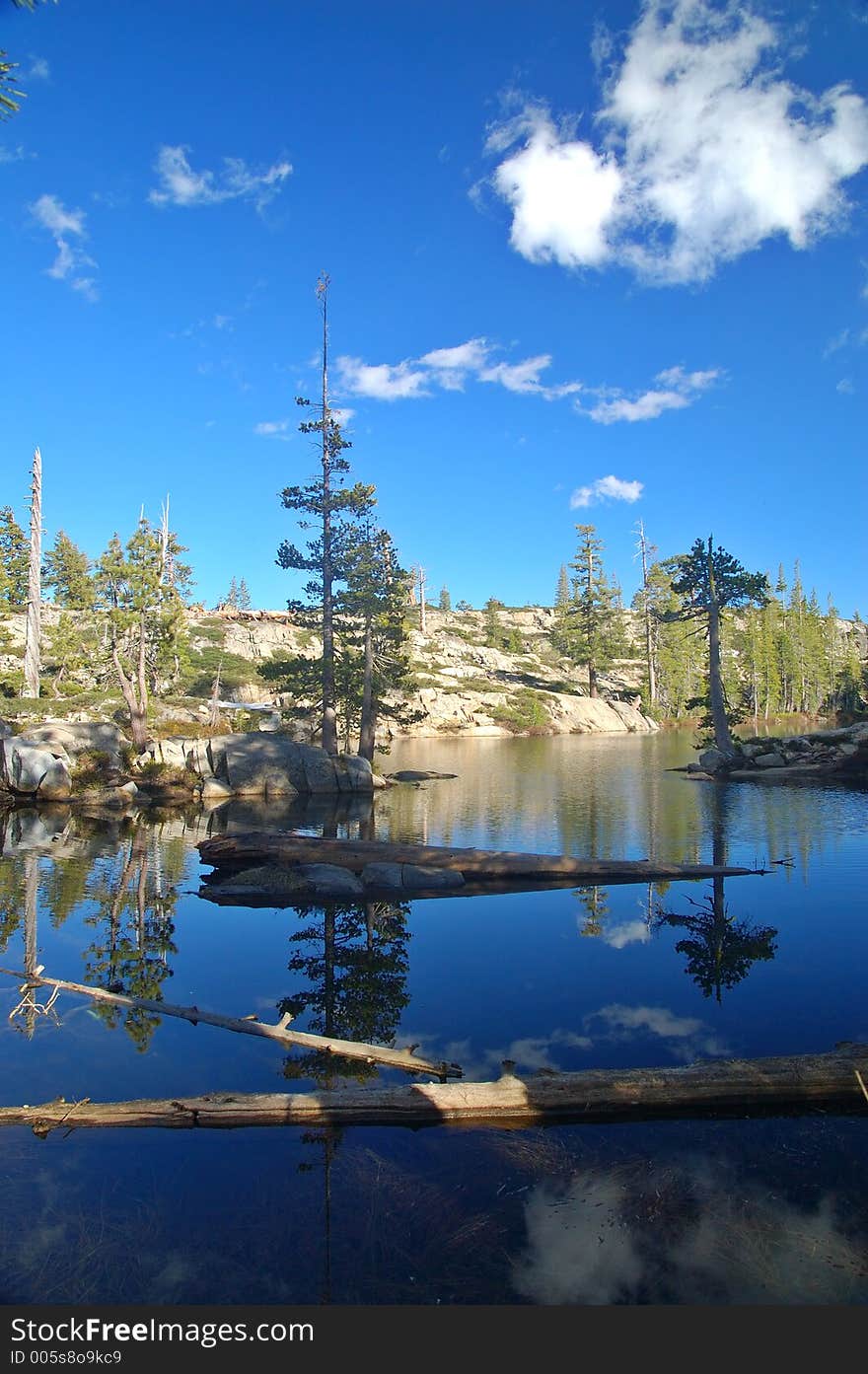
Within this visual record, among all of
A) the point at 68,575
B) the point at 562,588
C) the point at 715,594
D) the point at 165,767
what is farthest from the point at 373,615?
the point at 562,588

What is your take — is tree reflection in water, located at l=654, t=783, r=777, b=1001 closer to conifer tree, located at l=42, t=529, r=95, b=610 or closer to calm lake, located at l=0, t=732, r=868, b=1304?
calm lake, located at l=0, t=732, r=868, b=1304

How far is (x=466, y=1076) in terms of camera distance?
7438mm

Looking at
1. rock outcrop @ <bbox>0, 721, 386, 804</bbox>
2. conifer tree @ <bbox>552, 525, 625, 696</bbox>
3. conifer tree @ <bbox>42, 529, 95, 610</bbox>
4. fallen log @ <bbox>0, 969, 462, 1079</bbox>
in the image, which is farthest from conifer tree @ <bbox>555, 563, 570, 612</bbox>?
fallen log @ <bbox>0, 969, 462, 1079</bbox>

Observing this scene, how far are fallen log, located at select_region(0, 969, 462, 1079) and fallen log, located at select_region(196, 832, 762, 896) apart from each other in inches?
307

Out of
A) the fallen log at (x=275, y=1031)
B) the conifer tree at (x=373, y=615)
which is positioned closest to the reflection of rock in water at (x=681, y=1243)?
the fallen log at (x=275, y=1031)

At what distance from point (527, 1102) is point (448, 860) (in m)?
10.7

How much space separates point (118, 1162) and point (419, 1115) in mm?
A: 2591

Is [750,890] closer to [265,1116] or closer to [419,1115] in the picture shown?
[419,1115]

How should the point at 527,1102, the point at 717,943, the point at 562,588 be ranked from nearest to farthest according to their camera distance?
the point at 527,1102, the point at 717,943, the point at 562,588

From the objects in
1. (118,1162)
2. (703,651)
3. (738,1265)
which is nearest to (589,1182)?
(738,1265)

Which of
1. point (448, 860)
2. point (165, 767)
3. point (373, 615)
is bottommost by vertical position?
point (448, 860)

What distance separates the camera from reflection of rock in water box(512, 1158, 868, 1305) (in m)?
4.59

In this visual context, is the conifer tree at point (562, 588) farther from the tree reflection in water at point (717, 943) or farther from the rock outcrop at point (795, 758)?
the tree reflection in water at point (717, 943)

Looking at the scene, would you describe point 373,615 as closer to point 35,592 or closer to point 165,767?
point 165,767
